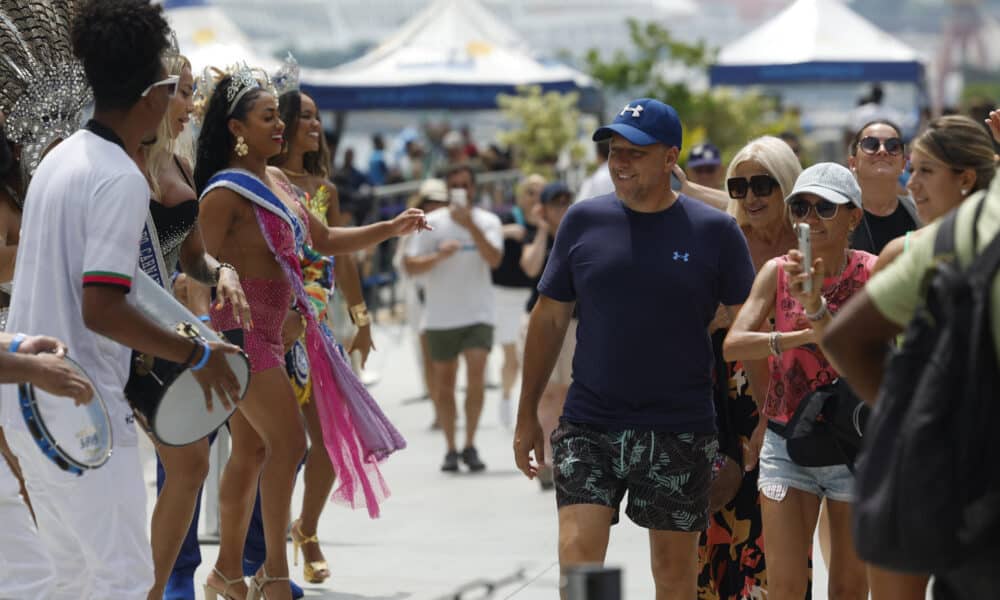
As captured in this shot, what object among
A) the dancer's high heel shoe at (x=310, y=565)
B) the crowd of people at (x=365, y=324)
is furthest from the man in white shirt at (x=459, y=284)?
the dancer's high heel shoe at (x=310, y=565)

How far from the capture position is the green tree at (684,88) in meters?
26.2

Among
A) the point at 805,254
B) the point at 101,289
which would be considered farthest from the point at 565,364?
the point at 101,289

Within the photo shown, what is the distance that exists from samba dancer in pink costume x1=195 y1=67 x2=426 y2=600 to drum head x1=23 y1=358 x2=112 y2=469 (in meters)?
2.05

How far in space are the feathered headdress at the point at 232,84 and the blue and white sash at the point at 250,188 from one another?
0.95ft

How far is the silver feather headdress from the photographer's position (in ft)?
19.6

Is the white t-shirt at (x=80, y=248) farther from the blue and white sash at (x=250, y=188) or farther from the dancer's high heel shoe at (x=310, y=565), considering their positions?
the dancer's high heel shoe at (x=310, y=565)

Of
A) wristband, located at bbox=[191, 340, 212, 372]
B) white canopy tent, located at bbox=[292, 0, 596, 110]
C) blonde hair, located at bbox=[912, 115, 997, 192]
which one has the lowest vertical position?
wristband, located at bbox=[191, 340, 212, 372]

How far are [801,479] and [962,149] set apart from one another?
1489 millimetres

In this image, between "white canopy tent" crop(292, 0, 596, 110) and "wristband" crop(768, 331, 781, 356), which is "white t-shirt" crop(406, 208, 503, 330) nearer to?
"wristband" crop(768, 331, 781, 356)

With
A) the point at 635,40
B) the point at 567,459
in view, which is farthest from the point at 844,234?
the point at 635,40

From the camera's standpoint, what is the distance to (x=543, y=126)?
77.4ft

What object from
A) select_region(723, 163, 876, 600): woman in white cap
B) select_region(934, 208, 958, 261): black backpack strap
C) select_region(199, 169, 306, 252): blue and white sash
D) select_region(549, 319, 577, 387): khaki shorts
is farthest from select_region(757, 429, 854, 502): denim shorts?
select_region(549, 319, 577, 387): khaki shorts

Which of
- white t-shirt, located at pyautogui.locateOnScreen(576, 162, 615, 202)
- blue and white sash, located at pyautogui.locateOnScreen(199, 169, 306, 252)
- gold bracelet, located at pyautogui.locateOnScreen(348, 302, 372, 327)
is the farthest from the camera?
white t-shirt, located at pyautogui.locateOnScreen(576, 162, 615, 202)

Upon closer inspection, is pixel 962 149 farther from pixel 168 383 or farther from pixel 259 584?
pixel 259 584
